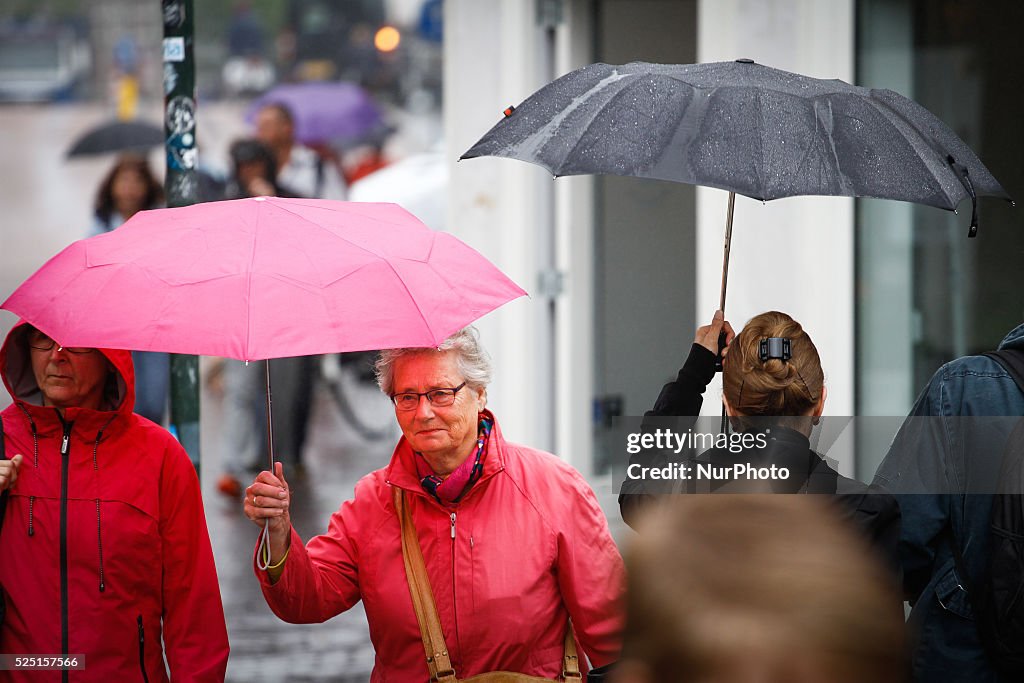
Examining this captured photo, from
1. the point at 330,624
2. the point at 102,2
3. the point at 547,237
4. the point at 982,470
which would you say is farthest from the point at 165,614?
the point at 102,2

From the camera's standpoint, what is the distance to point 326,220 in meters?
3.43

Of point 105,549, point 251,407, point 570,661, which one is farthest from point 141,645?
point 251,407

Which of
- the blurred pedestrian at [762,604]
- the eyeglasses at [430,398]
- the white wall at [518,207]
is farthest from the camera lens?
the white wall at [518,207]

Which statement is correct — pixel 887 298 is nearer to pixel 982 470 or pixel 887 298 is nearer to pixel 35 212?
pixel 982 470

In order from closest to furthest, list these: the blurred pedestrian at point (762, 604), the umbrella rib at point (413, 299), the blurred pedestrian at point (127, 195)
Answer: the blurred pedestrian at point (762, 604) < the umbrella rib at point (413, 299) < the blurred pedestrian at point (127, 195)

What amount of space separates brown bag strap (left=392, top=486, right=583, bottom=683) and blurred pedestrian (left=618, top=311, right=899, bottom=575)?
1.65 ft

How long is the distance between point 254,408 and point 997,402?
7.16 metres

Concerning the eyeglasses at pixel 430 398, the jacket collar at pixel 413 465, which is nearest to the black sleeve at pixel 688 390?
the jacket collar at pixel 413 465

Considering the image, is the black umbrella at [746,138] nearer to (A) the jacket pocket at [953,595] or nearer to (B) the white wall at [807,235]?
(A) the jacket pocket at [953,595]

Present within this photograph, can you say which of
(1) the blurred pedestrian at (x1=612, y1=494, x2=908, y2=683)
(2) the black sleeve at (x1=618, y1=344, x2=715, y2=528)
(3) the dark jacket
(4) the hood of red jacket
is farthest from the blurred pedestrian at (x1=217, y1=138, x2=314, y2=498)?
(1) the blurred pedestrian at (x1=612, y1=494, x2=908, y2=683)

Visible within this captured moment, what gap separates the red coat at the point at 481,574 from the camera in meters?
3.42

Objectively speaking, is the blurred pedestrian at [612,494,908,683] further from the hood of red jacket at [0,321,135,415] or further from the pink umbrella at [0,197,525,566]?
the hood of red jacket at [0,321,135,415]

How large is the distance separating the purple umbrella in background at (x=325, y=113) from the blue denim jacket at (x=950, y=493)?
49.0 feet

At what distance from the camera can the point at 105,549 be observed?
11.8 ft
